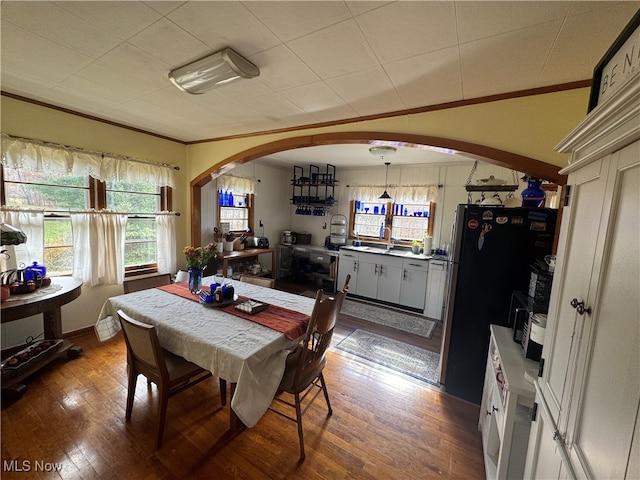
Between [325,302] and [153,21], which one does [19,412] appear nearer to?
[325,302]

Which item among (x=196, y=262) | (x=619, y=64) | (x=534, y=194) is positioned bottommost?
(x=196, y=262)

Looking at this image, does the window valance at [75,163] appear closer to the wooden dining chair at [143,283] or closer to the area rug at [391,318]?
the wooden dining chair at [143,283]

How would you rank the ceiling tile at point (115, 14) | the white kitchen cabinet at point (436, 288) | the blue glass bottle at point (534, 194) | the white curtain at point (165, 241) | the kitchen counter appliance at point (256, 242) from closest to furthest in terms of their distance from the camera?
1. the ceiling tile at point (115, 14)
2. the blue glass bottle at point (534, 194)
3. the white curtain at point (165, 241)
4. the white kitchen cabinet at point (436, 288)
5. the kitchen counter appliance at point (256, 242)

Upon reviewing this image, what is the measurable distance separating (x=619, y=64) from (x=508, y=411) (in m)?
1.45

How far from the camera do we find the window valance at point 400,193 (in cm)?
436

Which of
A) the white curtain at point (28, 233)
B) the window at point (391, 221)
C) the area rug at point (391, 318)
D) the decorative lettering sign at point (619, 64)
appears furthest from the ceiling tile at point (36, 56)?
the window at point (391, 221)

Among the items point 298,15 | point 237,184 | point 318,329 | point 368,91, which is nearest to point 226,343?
point 318,329

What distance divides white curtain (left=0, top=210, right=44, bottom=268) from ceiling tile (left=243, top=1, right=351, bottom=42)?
9.45ft

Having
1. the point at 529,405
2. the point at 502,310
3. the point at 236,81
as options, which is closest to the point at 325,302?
the point at 529,405

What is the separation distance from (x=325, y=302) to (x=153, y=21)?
173 centimetres

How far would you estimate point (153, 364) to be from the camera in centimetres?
166

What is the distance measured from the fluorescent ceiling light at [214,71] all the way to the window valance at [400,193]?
11.5ft

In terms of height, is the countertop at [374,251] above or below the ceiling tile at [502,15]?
below

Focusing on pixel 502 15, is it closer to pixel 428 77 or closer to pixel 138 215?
pixel 428 77
